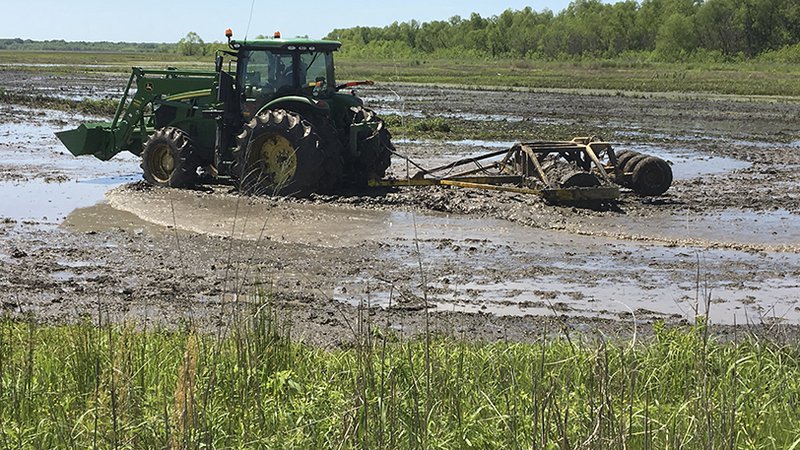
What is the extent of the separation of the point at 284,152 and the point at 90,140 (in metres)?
4.12

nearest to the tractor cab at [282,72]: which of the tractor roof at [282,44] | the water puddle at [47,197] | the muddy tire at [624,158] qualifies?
the tractor roof at [282,44]

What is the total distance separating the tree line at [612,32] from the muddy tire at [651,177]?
5566cm

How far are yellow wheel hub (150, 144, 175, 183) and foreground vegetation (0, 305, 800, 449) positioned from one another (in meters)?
9.82

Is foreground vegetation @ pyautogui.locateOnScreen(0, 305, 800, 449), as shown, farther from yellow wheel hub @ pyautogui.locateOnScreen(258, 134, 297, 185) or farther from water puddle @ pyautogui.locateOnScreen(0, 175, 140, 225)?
yellow wheel hub @ pyautogui.locateOnScreen(258, 134, 297, 185)

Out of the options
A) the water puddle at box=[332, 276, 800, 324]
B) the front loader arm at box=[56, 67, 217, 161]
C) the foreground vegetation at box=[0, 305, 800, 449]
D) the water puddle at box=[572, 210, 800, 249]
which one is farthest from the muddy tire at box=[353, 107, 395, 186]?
the foreground vegetation at box=[0, 305, 800, 449]

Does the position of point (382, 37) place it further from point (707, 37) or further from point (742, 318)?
point (742, 318)

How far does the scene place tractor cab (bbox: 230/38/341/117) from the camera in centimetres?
1617

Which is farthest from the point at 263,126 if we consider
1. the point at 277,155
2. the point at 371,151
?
the point at 371,151

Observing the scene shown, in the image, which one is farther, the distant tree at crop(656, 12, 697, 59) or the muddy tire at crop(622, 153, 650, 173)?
the distant tree at crop(656, 12, 697, 59)

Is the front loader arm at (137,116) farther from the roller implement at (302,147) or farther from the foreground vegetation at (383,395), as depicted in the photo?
the foreground vegetation at (383,395)

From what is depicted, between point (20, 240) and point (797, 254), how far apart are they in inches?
371

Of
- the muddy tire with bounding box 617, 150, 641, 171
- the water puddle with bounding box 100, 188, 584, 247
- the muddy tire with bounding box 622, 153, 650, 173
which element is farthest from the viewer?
the muddy tire with bounding box 617, 150, 641, 171

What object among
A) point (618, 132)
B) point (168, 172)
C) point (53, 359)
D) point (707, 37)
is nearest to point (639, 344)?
point (53, 359)

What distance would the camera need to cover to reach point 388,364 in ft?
21.6
